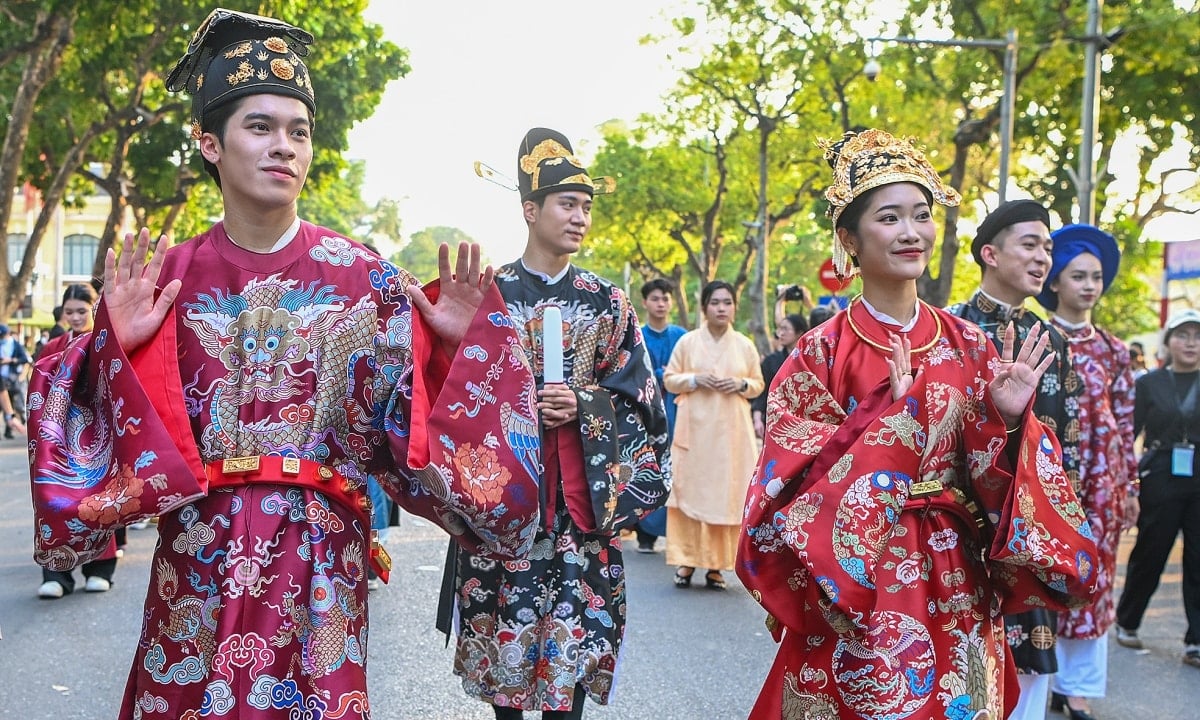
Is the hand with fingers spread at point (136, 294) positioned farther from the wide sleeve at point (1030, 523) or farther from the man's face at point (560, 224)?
the wide sleeve at point (1030, 523)

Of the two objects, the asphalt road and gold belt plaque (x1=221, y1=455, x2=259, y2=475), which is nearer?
gold belt plaque (x1=221, y1=455, x2=259, y2=475)

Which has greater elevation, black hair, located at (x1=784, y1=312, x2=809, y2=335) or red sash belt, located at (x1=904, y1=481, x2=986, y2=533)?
black hair, located at (x1=784, y1=312, x2=809, y2=335)

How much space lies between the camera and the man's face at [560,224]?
14.9ft

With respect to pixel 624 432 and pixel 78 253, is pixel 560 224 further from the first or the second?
pixel 78 253

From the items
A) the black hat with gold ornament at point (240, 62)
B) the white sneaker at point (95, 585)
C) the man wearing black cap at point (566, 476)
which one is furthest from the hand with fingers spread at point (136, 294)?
the white sneaker at point (95, 585)

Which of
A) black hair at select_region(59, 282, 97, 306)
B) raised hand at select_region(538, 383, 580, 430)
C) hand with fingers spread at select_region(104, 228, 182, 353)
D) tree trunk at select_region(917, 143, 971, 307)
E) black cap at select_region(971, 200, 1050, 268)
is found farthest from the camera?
tree trunk at select_region(917, 143, 971, 307)

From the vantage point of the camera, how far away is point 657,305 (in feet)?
32.7

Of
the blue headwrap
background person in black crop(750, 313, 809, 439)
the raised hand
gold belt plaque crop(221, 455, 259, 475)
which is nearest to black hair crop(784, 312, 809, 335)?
background person in black crop(750, 313, 809, 439)

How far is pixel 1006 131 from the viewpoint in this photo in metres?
16.2

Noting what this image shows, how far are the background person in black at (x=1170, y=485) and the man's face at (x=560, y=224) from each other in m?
4.20

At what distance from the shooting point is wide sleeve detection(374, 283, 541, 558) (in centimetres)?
284

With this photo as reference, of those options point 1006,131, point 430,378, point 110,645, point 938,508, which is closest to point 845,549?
point 938,508

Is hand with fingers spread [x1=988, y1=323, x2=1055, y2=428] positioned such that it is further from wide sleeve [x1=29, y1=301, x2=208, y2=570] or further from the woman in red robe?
wide sleeve [x1=29, y1=301, x2=208, y2=570]

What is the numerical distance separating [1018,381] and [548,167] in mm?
2088
